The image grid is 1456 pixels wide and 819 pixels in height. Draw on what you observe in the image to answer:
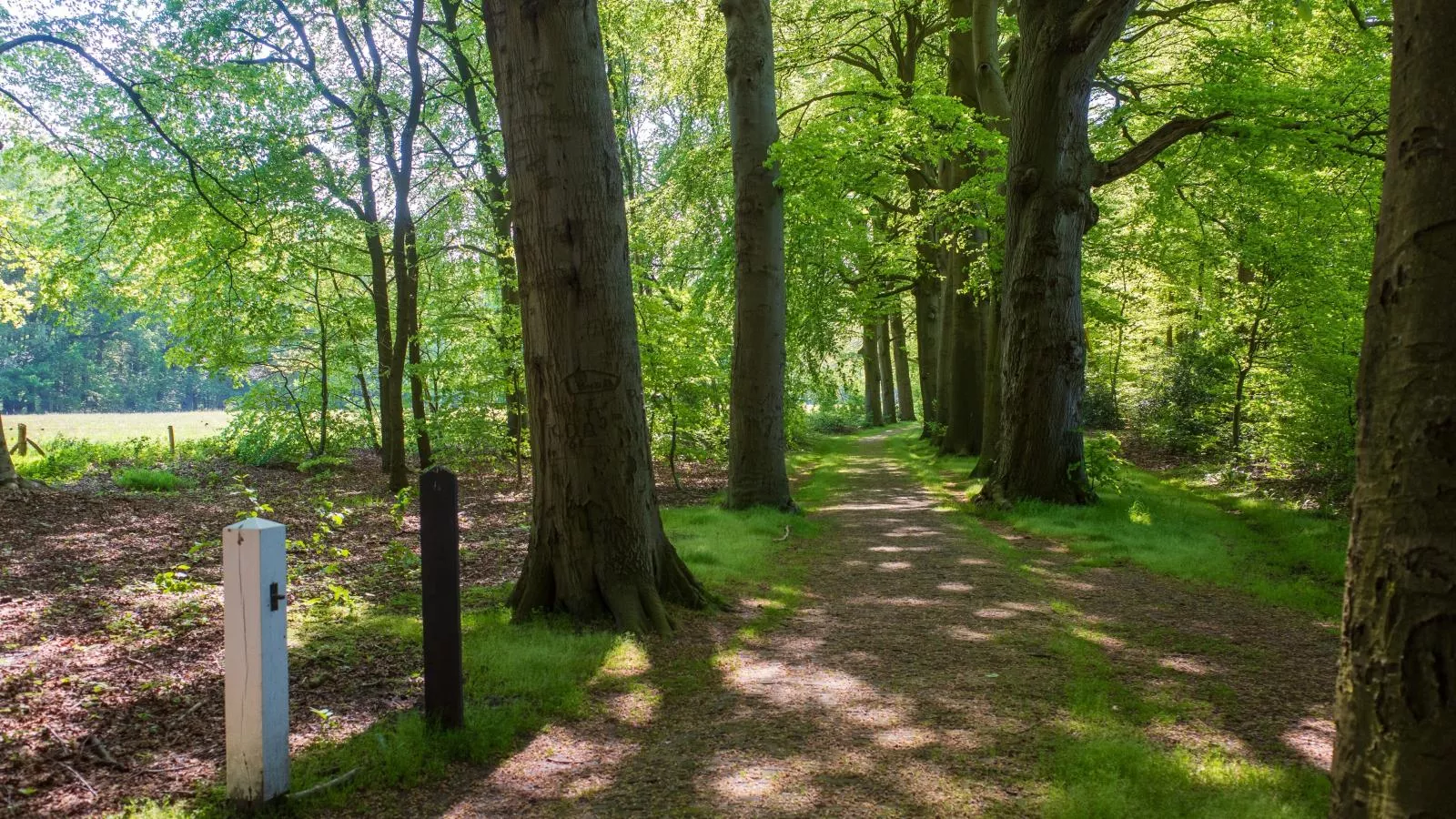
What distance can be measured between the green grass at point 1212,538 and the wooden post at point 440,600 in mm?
6159

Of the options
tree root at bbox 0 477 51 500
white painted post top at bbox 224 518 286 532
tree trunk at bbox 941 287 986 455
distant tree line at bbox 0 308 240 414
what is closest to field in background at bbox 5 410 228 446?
distant tree line at bbox 0 308 240 414

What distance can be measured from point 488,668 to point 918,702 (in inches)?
97.3

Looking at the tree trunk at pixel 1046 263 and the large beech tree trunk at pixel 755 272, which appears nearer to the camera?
the tree trunk at pixel 1046 263

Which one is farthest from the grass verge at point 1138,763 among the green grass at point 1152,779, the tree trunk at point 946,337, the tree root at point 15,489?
the tree root at point 15,489

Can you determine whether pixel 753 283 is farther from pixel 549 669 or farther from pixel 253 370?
pixel 253 370

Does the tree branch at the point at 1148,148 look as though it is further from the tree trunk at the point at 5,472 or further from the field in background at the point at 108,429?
the field in background at the point at 108,429

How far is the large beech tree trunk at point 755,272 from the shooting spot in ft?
37.9

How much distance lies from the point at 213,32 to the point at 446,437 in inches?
291

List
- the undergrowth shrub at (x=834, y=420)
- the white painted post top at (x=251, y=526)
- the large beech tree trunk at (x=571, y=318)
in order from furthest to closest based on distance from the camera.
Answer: the undergrowth shrub at (x=834, y=420)
the large beech tree trunk at (x=571, y=318)
the white painted post top at (x=251, y=526)

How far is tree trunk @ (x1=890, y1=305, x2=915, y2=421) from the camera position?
114 ft

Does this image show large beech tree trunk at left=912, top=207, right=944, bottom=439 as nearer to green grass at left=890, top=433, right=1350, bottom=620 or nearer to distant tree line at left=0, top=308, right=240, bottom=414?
green grass at left=890, top=433, right=1350, bottom=620

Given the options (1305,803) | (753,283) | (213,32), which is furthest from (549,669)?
(213,32)

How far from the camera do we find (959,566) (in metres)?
8.31

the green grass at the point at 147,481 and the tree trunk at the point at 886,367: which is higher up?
the tree trunk at the point at 886,367
